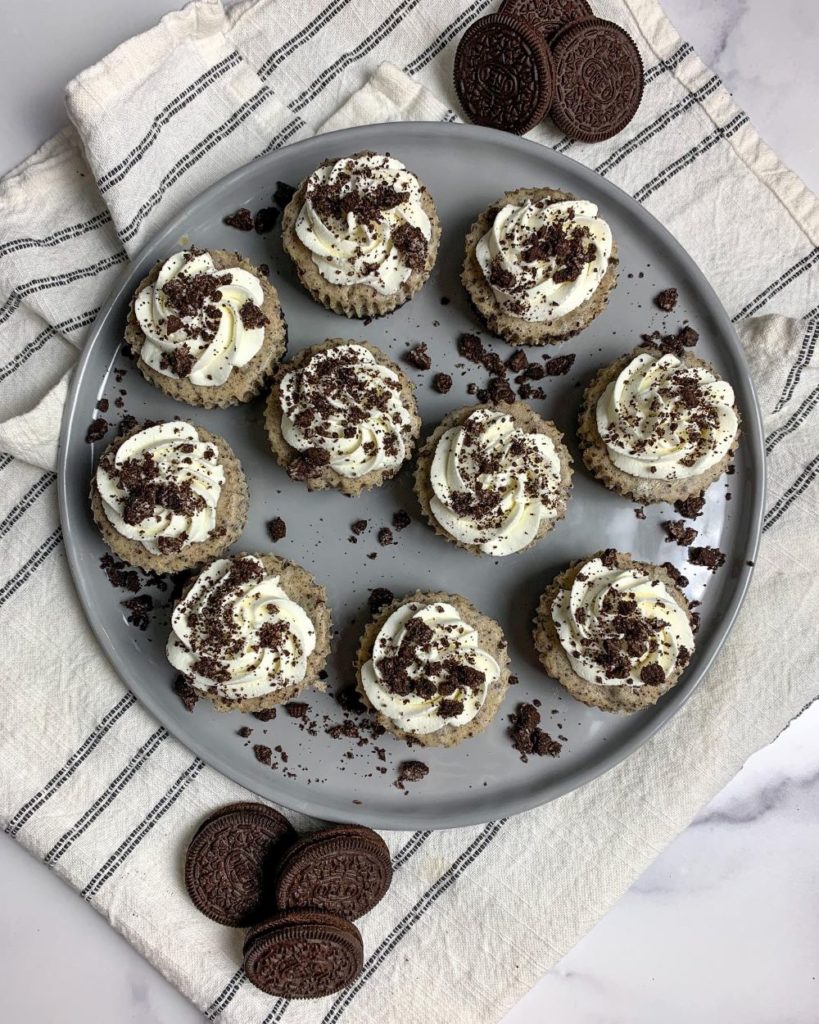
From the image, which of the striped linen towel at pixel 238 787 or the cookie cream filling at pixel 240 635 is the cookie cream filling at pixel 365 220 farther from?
the cookie cream filling at pixel 240 635

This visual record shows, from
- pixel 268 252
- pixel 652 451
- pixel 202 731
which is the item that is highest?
pixel 268 252

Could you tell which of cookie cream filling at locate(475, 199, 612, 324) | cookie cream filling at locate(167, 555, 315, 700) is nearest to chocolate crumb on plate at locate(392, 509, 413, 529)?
cookie cream filling at locate(167, 555, 315, 700)

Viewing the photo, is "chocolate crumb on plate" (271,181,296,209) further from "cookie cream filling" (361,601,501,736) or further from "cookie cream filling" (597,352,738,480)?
"cookie cream filling" (361,601,501,736)

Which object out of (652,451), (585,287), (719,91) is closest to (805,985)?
(652,451)

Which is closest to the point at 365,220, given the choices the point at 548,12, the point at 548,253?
the point at 548,253

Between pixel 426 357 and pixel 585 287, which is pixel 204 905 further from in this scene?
pixel 585 287

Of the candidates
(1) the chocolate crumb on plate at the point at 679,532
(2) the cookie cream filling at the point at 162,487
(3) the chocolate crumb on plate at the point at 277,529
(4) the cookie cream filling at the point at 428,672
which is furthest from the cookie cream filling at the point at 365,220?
(1) the chocolate crumb on plate at the point at 679,532

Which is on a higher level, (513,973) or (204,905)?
(204,905)
